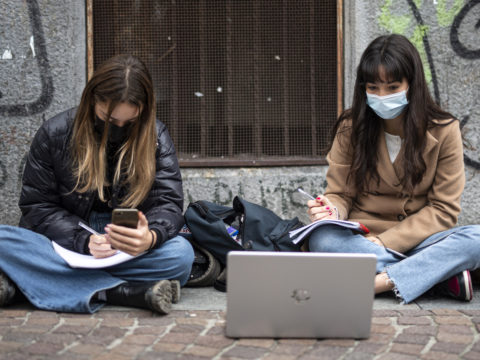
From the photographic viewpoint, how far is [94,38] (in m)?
4.91

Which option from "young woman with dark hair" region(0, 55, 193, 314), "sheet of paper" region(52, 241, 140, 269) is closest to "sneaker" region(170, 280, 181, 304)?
"young woman with dark hair" region(0, 55, 193, 314)

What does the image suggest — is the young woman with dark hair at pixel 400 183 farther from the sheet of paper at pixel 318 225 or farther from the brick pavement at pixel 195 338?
the brick pavement at pixel 195 338

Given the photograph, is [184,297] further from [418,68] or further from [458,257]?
[418,68]

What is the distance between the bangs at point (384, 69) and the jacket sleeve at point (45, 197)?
1650mm

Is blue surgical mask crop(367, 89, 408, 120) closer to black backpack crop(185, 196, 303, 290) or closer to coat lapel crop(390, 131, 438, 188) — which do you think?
coat lapel crop(390, 131, 438, 188)

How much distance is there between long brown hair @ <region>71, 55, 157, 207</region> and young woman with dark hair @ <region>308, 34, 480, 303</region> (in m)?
0.91

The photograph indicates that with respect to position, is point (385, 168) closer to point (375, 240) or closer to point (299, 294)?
point (375, 240)

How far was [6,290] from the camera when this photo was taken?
3.07 meters

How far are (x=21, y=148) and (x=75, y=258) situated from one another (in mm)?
1906

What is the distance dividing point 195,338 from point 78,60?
281cm

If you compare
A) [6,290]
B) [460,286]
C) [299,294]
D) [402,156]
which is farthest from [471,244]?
[6,290]

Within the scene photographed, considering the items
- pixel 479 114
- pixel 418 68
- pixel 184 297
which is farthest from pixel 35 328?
pixel 479 114

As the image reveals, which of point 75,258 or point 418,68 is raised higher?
point 418,68

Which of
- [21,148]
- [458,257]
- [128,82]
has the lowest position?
[458,257]
